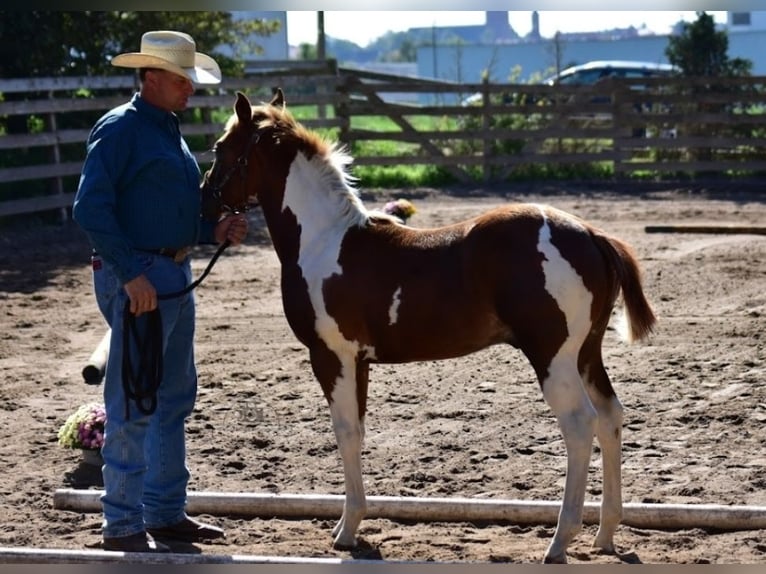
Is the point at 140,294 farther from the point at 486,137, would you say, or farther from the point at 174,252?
the point at 486,137

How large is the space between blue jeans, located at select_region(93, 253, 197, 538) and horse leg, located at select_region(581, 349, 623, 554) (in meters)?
1.75

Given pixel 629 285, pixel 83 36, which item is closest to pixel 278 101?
pixel 629 285

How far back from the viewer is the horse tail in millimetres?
4719

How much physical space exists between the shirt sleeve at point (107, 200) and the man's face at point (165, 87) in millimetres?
225

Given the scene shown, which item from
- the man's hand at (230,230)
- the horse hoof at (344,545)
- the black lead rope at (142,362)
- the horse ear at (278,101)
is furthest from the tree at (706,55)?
the black lead rope at (142,362)

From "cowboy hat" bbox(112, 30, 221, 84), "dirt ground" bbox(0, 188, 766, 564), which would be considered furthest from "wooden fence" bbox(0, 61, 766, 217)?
"cowboy hat" bbox(112, 30, 221, 84)

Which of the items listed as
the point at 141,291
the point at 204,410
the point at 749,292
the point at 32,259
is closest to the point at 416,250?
the point at 141,291

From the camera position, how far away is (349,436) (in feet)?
16.3

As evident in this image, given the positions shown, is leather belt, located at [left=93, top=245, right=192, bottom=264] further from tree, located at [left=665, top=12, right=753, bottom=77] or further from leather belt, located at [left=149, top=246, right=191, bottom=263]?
tree, located at [left=665, top=12, right=753, bottom=77]

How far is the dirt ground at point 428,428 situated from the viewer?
498cm

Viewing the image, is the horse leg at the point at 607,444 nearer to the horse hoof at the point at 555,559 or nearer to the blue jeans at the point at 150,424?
the horse hoof at the point at 555,559

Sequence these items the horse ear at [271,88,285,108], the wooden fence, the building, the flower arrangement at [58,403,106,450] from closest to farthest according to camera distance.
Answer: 1. the horse ear at [271,88,285,108]
2. the flower arrangement at [58,403,106,450]
3. the wooden fence
4. the building

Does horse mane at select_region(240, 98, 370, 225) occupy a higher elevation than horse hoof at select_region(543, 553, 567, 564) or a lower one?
higher

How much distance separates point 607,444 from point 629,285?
66cm
